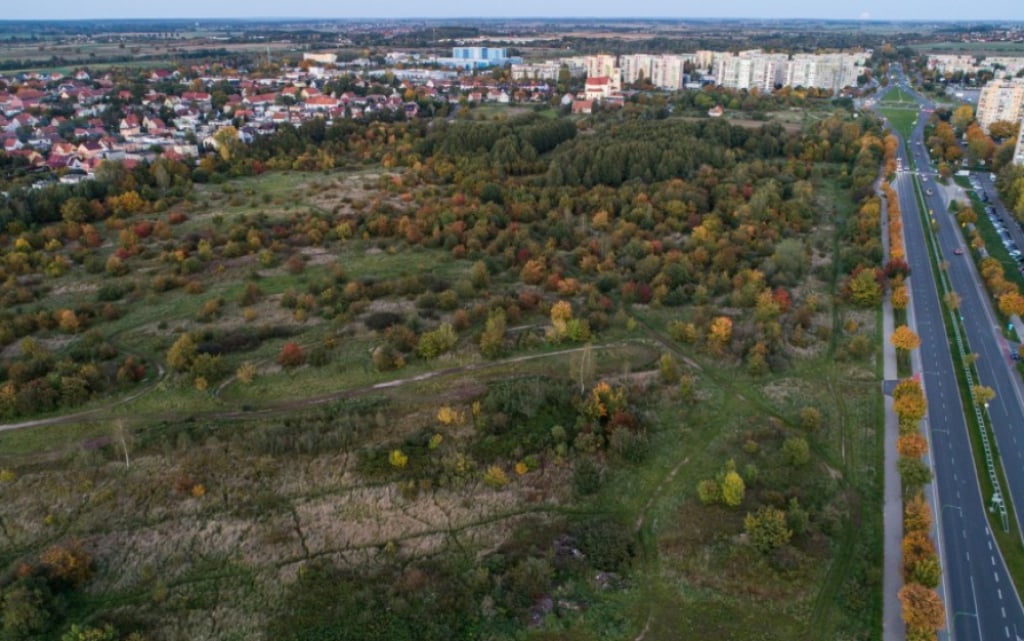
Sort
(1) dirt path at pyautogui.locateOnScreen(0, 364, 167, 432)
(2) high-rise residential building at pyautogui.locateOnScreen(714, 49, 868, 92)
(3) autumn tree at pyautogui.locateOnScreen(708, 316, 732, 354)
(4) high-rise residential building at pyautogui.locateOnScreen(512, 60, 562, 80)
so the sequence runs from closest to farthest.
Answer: (1) dirt path at pyautogui.locateOnScreen(0, 364, 167, 432) < (3) autumn tree at pyautogui.locateOnScreen(708, 316, 732, 354) < (2) high-rise residential building at pyautogui.locateOnScreen(714, 49, 868, 92) < (4) high-rise residential building at pyautogui.locateOnScreen(512, 60, 562, 80)

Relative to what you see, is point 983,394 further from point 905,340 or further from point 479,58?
point 479,58

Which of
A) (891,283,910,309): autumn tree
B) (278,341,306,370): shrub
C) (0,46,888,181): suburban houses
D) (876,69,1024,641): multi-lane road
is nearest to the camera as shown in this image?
(876,69,1024,641): multi-lane road

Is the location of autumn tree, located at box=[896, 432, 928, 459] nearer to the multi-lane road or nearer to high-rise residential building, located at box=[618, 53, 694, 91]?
the multi-lane road

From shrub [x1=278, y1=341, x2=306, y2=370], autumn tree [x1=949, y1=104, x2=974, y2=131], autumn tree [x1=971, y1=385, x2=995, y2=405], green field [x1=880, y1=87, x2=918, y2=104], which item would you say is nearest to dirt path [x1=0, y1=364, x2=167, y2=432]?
shrub [x1=278, y1=341, x2=306, y2=370]

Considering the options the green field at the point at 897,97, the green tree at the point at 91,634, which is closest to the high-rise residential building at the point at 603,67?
the green field at the point at 897,97

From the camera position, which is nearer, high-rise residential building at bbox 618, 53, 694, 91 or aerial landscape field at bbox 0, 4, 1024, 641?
aerial landscape field at bbox 0, 4, 1024, 641

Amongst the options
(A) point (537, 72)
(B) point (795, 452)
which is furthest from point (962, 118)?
(B) point (795, 452)

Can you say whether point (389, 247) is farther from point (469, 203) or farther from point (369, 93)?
point (369, 93)
